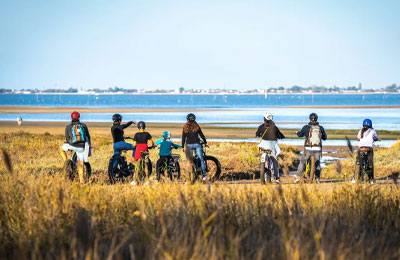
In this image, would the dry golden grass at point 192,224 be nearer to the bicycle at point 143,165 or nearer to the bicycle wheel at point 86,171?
the bicycle wheel at point 86,171

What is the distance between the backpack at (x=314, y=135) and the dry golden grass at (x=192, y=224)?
18.2 ft

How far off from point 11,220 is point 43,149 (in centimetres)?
2308

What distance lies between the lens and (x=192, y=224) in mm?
8023

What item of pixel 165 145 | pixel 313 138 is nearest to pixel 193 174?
pixel 165 145

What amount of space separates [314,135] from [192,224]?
943cm

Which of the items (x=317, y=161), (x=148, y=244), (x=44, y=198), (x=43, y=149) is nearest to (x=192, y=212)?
(x=148, y=244)

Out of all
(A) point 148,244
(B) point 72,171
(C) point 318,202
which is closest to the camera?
(A) point 148,244

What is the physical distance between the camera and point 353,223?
875cm

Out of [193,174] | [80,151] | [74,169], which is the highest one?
[80,151]

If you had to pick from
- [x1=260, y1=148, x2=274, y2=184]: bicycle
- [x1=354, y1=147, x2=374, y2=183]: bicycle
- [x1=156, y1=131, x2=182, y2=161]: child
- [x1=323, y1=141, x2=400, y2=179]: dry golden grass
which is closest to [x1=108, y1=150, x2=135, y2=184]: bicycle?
[x1=156, y1=131, x2=182, y2=161]: child

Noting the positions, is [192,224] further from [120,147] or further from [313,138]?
[313,138]

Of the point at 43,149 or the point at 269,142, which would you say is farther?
the point at 43,149

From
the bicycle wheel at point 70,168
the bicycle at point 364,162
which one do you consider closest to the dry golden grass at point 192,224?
the bicycle wheel at point 70,168

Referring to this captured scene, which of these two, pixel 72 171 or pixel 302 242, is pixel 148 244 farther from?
pixel 72 171
